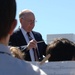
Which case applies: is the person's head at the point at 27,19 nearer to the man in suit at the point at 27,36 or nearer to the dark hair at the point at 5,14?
the man in suit at the point at 27,36

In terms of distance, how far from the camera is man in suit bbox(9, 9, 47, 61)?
4.30 metres

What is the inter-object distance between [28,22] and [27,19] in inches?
3.4

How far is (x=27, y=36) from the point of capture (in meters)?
4.50

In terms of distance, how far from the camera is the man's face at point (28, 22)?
4.67 meters

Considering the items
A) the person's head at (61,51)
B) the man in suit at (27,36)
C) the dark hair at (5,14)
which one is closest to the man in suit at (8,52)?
the dark hair at (5,14)

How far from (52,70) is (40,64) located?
0.14 m

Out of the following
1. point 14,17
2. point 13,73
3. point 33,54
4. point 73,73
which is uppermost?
point 14,17

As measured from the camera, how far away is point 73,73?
9.73 feet

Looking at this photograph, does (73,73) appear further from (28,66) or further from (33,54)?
(28,66)

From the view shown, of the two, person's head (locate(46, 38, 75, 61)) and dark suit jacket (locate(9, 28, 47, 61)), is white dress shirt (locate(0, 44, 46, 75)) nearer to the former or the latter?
person's head (locate(46, 38, 75, 61))

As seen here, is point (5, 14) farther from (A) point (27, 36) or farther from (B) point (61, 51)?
(A) point (27, 36)

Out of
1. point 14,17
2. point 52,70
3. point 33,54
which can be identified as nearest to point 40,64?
point 52,70

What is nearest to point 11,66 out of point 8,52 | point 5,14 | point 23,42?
point 8,52

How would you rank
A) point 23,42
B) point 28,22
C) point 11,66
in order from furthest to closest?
point 28,22 → point 23,42 → point 11,66
